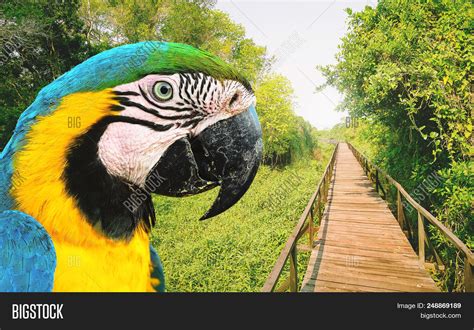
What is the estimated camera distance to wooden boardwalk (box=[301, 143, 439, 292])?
110 inches

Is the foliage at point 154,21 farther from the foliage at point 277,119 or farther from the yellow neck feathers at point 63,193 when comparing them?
the yellow neck feathers at point 63,193

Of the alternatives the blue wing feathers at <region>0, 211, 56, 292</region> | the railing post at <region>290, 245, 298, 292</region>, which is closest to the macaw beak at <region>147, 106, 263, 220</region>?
the blue wing feathers at <region>0, 211, 56, 292</region>

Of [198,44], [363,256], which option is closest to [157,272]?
[363,256]

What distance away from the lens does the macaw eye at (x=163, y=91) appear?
37.5 inches

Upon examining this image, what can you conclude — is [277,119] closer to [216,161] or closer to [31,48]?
[31,48]

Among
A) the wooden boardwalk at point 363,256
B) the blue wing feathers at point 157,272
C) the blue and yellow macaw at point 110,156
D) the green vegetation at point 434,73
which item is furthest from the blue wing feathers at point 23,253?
the green vegetation at point 434,73

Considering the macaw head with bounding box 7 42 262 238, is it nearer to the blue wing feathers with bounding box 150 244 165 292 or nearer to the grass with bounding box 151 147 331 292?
the blue wing feathers with bounding box 150 244 165 292

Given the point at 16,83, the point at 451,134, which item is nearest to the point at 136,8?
the point at 16,83

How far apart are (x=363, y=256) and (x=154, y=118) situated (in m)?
3.56

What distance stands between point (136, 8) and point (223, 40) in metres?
3.57

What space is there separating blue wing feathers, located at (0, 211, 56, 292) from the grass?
11.4 ft

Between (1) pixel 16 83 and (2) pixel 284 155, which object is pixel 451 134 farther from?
(2) pixel 284 155

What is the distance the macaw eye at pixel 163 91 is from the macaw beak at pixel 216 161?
0.17 m
